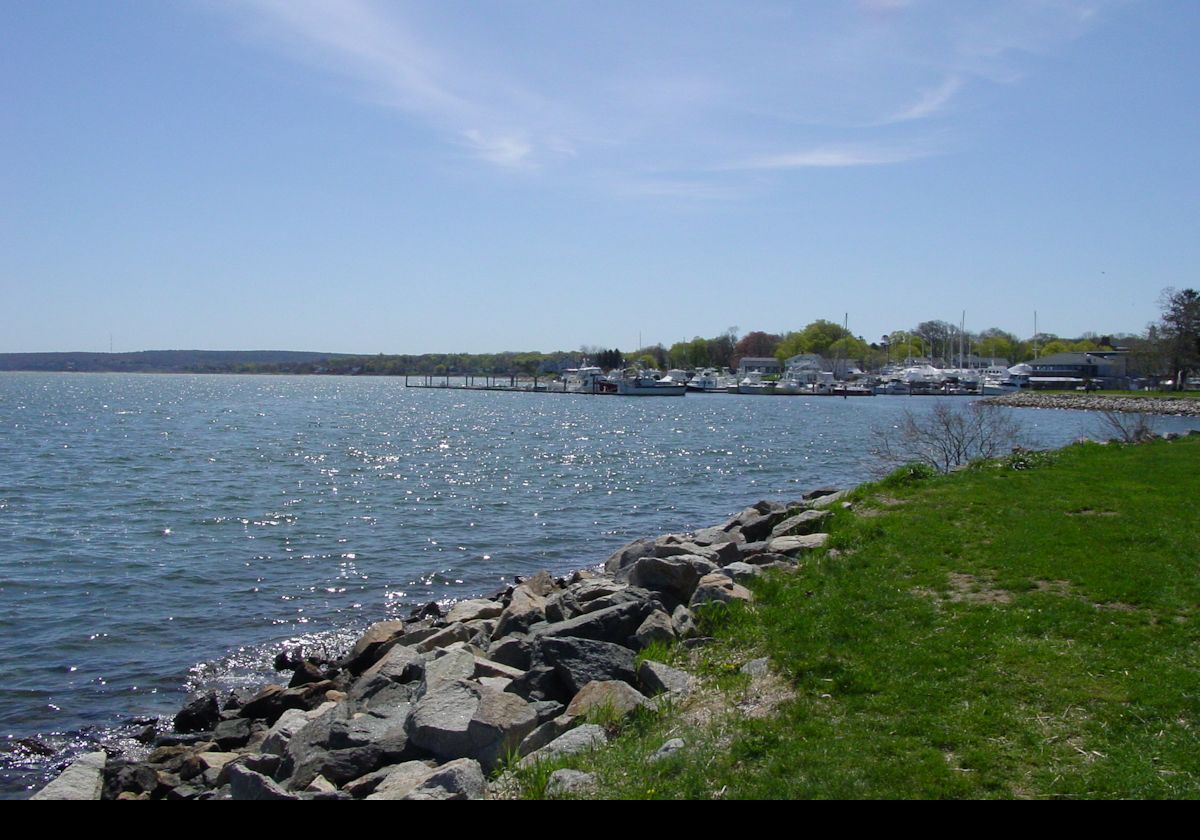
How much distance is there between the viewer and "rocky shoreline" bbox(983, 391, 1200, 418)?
72.1 metres

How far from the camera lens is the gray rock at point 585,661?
8.77 meters

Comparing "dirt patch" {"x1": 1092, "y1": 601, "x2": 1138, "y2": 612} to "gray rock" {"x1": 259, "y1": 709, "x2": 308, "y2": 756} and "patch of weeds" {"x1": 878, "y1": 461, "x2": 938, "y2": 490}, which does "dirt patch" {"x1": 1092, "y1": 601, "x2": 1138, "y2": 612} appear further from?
"patch of weeds" {"x1": 878, "y1": 461, "x2": 938, "y2": 490}

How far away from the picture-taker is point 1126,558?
1008 cm

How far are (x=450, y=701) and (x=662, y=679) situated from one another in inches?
73.6

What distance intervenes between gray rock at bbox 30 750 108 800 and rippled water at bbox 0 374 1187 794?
1.66m

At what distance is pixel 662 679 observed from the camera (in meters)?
8.09

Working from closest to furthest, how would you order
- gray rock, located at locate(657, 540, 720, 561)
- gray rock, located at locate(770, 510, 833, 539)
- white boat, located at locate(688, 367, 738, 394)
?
gray rock, located at locate(657, 540, 720, 561), gray rock, located at locate(770, 510, 833, 539), white boat, located at locate(688, 367, 738, 394)

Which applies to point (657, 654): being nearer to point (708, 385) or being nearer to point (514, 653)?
point (514, 653)

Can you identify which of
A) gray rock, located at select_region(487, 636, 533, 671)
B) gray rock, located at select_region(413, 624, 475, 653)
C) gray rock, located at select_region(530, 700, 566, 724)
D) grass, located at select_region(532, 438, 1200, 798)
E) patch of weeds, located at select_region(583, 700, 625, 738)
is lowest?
gray rock, located at select_region(413, 624, 475, 653)

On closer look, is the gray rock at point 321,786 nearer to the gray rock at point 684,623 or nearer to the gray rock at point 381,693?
the gray rock at point 381,693

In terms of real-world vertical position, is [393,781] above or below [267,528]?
above

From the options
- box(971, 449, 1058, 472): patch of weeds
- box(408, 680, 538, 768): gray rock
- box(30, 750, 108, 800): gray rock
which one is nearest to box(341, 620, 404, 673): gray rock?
box(30, 750, 108, 800): gray rock

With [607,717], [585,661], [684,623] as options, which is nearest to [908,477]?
[684,623]
